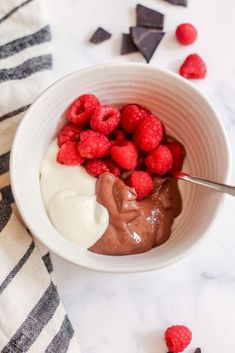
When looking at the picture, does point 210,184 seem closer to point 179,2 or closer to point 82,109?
point 82,109

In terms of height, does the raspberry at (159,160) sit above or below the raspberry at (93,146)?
below

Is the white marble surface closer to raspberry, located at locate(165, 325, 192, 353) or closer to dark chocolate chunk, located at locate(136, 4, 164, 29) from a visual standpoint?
raspberry, located at locate(165, 325, 192, 353)

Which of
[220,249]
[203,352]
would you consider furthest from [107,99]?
[203,352]

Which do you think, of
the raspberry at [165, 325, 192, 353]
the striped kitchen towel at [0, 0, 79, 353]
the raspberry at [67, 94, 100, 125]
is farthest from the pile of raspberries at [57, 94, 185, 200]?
the raspberry at [165, 325, 192, 353]

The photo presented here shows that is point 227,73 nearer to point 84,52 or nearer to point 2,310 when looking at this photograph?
point 84,52

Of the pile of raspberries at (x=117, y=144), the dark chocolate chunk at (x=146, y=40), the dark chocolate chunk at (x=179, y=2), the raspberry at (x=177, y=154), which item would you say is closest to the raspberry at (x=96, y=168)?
the pile of raspberries at (x=117, y=144)

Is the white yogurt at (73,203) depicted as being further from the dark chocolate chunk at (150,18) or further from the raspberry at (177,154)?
the dark chocolate chunk at (150,18)

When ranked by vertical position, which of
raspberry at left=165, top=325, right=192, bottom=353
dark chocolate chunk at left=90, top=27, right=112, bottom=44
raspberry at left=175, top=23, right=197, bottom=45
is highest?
dark chocolate chunk at left=90, top=27, right=112, bottom=44
